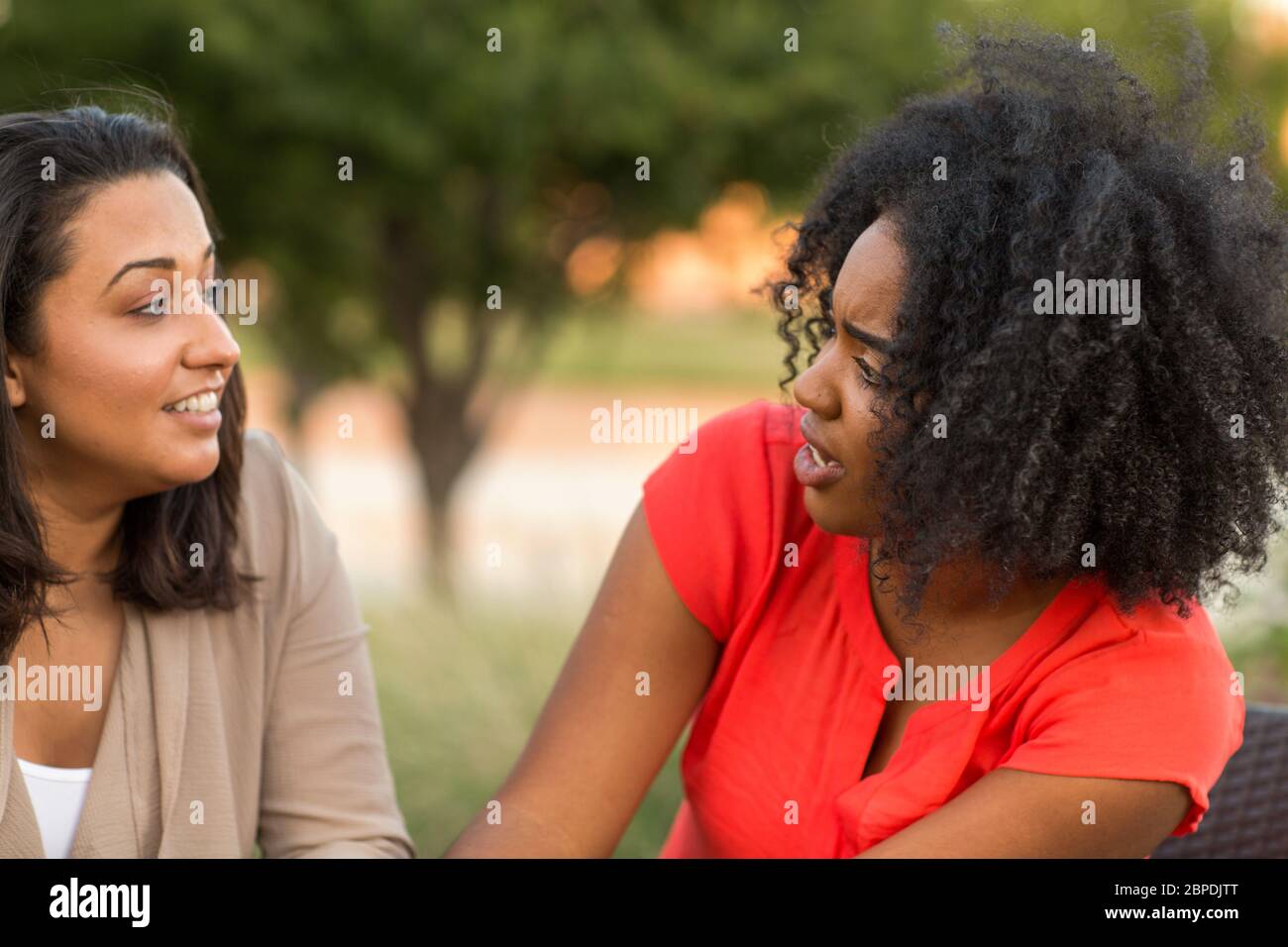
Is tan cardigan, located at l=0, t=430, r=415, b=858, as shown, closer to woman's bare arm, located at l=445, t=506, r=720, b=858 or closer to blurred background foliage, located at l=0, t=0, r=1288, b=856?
woman's bare arm, located at l=445, t=506, r=720, b=858

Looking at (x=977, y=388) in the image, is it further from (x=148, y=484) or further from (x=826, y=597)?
(x=148, y=484)

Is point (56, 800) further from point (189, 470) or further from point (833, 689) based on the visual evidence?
point (833, 689)

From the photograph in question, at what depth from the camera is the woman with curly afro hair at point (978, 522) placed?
202 centimetres

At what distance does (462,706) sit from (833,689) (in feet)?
9.30

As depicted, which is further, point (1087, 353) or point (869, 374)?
point (869, 374)

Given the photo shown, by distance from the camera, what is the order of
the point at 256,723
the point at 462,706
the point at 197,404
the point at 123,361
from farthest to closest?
the point at 462,706 < the point at 256,723 < the point at 197,404 < the point at 123,361

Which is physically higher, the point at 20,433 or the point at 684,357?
the point at 684,357

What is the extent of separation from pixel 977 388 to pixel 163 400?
128cm

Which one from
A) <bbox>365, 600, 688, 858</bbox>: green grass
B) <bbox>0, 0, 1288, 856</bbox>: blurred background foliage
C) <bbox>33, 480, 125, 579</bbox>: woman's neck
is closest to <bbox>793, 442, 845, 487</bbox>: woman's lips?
<bbox>33, 480, 125, 579</bbox>: woman's neck

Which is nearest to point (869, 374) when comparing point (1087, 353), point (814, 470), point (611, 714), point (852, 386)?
point (852, 386)

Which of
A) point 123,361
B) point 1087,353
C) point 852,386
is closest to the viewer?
point 1087,353

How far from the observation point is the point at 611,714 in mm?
2414

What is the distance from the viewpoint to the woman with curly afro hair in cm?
202
